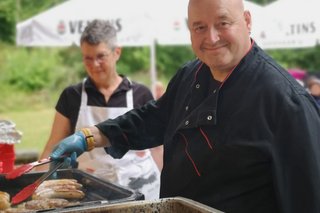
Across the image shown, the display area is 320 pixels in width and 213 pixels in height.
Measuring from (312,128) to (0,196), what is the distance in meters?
1.28

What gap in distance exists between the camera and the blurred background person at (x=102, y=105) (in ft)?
10.3

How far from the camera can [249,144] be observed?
5.77ft

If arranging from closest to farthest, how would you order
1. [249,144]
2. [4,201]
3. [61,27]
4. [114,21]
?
[249,144]
[4,201]
[114,21]
[61,27]

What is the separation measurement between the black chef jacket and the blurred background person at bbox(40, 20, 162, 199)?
3.63 ft

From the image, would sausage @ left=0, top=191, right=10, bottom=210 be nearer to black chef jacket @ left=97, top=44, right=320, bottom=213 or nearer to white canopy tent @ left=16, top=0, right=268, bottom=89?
black chef jacket @ left=97, top=44, right=320, bottom=213

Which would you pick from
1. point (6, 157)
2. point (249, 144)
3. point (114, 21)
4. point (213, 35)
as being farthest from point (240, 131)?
point (114, 21)

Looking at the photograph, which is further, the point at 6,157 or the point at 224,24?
the point at 6,157

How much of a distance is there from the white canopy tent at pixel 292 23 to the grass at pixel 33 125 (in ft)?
18.3

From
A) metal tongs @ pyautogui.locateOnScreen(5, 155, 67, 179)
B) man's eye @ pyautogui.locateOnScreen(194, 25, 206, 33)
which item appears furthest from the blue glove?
man's eye @ pyautogui.locateOnScreen(194, 25, 206, 33)

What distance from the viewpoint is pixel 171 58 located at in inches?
797

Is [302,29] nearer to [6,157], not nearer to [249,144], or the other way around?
[6,157]

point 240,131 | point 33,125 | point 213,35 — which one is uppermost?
point 213,35

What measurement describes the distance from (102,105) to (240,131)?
158cm

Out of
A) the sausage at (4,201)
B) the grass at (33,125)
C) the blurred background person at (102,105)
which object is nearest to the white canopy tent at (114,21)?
the blurred background person at (102,105)
